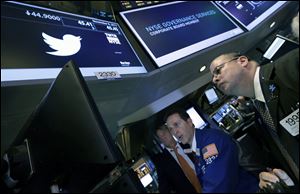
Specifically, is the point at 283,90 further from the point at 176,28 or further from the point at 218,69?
the point at 176,28

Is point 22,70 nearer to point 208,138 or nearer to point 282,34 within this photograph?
point 208,138

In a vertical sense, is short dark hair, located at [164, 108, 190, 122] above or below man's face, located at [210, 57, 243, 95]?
below

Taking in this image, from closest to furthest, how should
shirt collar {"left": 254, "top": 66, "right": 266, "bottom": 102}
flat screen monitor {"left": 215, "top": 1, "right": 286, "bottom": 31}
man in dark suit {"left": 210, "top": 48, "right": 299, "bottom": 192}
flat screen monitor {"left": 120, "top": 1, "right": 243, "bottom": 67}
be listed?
man in dark suit {"left": 210, "top": 48, "right": 299, "bottom": 192} < shirt collar {"left": 254, "top": 66, "right": 266, "bottom": 102} < flat screen monitor {"left": 120, "top": 1, "right": 243, "bottom": 67} < flat screen monitor {"left": 215, "top": 1, "right": 286, "bottom": 31}

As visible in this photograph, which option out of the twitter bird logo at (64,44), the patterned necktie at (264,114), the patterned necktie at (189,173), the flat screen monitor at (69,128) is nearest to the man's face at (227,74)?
the patterned necktie at (264,114)

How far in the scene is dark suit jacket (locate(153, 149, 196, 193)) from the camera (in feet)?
3.08

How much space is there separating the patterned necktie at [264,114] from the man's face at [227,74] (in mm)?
106

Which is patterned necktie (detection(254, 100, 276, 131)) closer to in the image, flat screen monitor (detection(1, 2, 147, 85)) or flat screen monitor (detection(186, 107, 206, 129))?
flat screen monitor (detection(186, 107, 206, 129))

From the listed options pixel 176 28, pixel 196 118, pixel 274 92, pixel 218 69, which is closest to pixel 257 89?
pixel 274 92

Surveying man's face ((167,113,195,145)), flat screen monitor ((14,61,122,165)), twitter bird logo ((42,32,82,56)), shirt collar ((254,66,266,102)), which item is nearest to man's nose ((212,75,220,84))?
shirt collar ((254,66,266,102))

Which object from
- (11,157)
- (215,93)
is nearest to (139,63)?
(215,93)

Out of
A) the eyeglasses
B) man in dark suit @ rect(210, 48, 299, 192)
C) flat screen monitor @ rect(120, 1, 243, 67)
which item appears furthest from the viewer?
flat screen monitor @ rect(120, 1, 243, 67)

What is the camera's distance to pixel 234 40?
1.54 meters

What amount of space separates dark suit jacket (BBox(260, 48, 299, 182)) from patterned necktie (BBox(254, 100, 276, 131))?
13 mm

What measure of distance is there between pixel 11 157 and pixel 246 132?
2.44 ft
